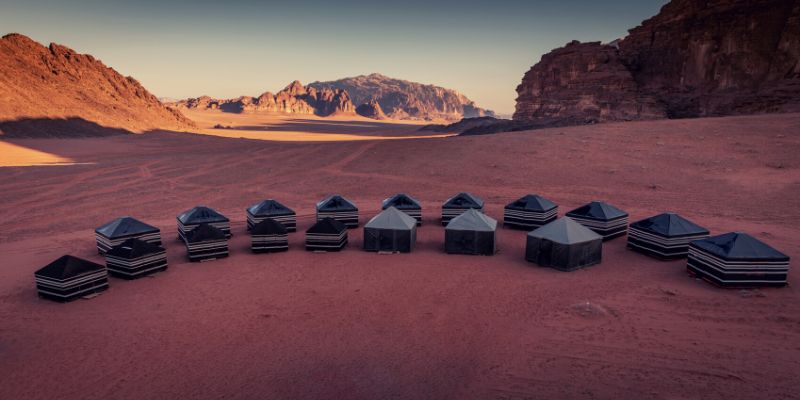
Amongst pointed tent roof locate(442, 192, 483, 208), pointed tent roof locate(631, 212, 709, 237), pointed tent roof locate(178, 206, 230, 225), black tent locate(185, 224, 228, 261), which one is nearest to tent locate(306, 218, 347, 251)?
black tent locate(185, 224, 228, 261)

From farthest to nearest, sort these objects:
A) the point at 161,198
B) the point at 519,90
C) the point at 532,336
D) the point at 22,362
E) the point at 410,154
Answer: the point at 519,90 → the point at 410,154 → the point at 161,198 → the point at 532,336 → the point at 22,362

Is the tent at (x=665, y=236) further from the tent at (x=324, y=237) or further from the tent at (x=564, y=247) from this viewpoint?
the tent at (x=324, y=237)

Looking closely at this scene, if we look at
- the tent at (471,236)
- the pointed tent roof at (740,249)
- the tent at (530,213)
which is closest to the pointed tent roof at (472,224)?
the tent at (471,236)

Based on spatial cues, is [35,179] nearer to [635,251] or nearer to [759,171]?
[635,251]

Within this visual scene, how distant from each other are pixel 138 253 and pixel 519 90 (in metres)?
67.5

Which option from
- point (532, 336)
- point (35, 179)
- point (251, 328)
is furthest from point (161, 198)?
point (532, 336)

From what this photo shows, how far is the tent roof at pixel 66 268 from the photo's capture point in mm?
10906

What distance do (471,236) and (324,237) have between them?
4.94 m

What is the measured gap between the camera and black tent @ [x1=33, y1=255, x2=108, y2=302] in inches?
429

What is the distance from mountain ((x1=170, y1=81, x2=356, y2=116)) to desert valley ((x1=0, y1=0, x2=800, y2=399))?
137394 millimetres

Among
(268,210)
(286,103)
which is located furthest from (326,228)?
(286,103)

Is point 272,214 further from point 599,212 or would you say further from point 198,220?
point 599,212

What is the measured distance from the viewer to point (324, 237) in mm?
14992

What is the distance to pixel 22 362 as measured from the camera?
8.40 m
